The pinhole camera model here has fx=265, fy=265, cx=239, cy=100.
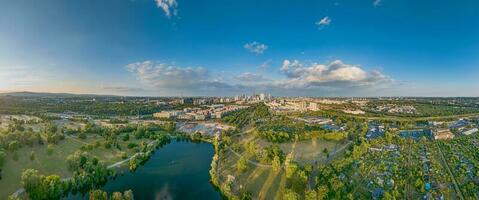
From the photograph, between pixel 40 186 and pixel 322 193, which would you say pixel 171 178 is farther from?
pixel 322 193

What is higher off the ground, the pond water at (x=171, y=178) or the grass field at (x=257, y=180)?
the grass field at (x=257, y=180)

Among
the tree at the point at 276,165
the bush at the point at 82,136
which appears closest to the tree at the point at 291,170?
the tree at the point at 276,165

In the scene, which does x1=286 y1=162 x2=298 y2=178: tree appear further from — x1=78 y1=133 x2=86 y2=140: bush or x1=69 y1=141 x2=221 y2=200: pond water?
x1=78 y1=133 x2=86 y2=140: bush

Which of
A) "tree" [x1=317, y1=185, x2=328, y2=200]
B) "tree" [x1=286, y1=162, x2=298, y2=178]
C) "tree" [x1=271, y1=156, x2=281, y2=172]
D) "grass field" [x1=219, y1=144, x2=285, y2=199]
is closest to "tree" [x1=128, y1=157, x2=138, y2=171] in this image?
"grass field" [x1=219, y1=144, x2=285, y2=199]

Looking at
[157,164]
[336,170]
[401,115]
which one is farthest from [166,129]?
[401,115]

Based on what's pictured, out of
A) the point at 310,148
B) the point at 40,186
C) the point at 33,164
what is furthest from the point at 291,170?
the point at 33,164

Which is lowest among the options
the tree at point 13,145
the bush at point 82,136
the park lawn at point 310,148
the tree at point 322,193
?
the park lawn at point 310,148

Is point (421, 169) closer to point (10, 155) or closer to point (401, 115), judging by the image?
point (10, 155)

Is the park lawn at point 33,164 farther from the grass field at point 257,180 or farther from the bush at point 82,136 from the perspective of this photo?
the grass field at point 257,180
